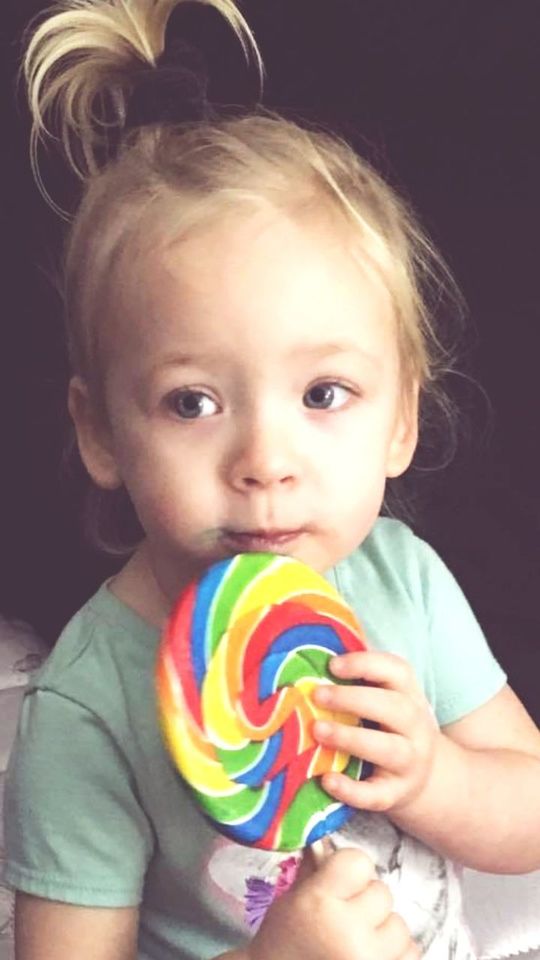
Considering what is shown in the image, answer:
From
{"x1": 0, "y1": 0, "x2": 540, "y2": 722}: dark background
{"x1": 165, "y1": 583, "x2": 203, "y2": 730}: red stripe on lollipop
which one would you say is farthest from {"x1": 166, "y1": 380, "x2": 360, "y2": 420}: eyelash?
{"x1": 0, "y1": 0, "x2": 540, "y2": 722}: dark background

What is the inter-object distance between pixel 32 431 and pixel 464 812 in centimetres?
79

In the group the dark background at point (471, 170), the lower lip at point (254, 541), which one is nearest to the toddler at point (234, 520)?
the lower lip at point (254, 541)

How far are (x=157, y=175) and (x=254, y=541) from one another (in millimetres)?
229

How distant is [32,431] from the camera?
158cm

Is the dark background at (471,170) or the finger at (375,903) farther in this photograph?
the dark background at (471,170)

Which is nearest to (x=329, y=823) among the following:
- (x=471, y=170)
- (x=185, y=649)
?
(x=185, y=649)

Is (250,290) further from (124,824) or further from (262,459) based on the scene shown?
(124,824)

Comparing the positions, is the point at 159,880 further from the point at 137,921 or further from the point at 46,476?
the point at 46,476

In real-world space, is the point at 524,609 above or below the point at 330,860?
above

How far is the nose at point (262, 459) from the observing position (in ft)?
2.65

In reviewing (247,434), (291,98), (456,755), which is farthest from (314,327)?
(291,98)

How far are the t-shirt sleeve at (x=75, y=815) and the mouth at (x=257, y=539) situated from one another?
0.51 feet

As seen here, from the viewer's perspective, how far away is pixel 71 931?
0.90 m

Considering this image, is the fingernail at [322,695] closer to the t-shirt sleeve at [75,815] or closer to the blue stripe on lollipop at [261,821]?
the blue stripe on lollipop at [261,821]
